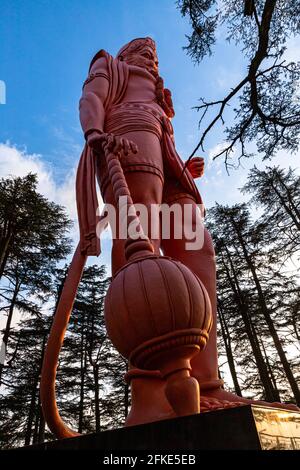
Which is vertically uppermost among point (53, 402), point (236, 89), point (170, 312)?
point (236, 89)

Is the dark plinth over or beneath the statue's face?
beneath

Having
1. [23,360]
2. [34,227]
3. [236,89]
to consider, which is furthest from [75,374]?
[236,89]

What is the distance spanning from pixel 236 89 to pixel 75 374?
19184 mm

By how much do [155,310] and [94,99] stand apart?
8.42ft

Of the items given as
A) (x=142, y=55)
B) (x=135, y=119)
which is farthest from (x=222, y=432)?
(x=142, y=55)

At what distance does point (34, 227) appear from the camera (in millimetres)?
12938

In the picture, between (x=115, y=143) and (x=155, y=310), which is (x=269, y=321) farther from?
(x=155, y=310)

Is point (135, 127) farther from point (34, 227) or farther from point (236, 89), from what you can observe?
point (34, 227)

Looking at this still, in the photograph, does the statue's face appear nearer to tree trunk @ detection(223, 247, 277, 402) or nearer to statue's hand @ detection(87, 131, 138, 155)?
statue's hand @ detection(87, 131, 138, 155)

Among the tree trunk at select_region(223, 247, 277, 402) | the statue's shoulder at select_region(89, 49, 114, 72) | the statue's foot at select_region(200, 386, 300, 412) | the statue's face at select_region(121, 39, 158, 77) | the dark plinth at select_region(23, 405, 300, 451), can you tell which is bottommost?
the dark plinth at select_region(23, 405, 300, 451)

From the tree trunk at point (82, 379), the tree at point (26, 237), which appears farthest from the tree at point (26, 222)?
the tree trunk at point (82, 379)

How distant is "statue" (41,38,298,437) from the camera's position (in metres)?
1.56

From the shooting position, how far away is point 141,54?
4.64 m

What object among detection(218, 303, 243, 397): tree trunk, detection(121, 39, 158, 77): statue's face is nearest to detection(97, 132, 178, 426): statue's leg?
detection(121, 39, 158, 77): statue's face
